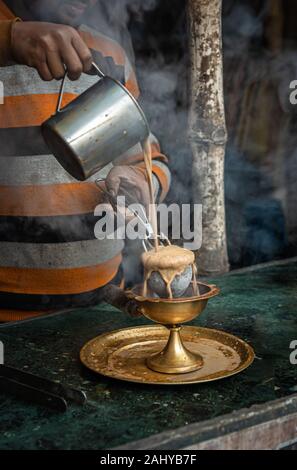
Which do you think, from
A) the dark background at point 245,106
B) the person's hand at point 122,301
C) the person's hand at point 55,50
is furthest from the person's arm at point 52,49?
the dark background at point 245,106

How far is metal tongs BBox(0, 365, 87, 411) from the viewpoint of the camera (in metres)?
1.54

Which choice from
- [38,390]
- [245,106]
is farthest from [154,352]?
[245,106]

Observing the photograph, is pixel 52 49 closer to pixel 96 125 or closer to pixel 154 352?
pixel 96 125

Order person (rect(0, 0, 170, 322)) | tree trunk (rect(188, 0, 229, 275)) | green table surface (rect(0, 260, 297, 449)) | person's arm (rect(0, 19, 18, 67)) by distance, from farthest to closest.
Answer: tree trunk (rect(188, 0, 229, 275)) → person (rect(0, 0, 170, 322)) → person's arm (rect(0, 19, 18, 67)) → green table surface (rect(0, 260, 297, 449))

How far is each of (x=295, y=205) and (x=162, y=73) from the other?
171 centimetres

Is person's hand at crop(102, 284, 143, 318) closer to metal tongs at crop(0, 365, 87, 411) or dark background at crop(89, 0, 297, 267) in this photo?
metal tongs at crop(0, 365, 87, 411)

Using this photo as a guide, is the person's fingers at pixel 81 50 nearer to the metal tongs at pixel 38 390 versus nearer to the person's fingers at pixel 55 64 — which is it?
the person's fingers at pixel 55 64

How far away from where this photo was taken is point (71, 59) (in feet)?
6.04

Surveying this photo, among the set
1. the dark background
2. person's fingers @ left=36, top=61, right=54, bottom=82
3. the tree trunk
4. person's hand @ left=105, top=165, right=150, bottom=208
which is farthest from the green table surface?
the dark background

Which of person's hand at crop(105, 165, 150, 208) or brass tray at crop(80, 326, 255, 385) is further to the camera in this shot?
person's hand at crop(105, 165, 150, 208)

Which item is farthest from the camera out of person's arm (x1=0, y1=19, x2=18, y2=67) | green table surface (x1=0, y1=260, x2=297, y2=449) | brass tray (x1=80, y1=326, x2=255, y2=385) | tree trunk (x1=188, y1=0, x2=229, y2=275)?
tree trunk (x1=188, y1=0, x2=229, y2=275)

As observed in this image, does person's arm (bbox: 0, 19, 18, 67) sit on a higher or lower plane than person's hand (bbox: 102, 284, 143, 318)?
higher

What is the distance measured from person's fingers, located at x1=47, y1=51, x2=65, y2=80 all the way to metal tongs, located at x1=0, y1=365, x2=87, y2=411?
2.96 feet

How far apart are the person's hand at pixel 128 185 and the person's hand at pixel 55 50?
608mm
